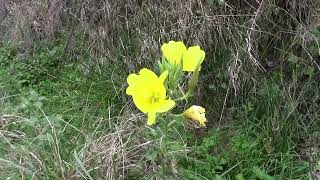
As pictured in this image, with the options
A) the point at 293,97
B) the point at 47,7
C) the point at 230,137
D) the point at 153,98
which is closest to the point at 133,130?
the point at 230,137

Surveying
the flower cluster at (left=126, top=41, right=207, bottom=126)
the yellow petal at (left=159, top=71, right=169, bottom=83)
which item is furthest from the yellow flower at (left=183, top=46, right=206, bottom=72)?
the yellow petal at (left=159, top=71, right=169, bottom=83)

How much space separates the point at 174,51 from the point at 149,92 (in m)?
0.17

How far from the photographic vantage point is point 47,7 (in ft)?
14.1

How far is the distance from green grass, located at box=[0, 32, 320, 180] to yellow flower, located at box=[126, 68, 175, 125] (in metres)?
0.51

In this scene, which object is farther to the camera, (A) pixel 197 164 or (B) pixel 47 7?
(B) pixel 47 7

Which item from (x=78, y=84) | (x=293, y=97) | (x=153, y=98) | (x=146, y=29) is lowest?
(x=78, y=84)

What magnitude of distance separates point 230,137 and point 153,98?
1349 millimetres

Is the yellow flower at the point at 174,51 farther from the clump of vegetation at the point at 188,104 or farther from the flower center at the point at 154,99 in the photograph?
the clump of vegetation at the point at 188,104

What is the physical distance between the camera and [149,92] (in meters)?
1.48

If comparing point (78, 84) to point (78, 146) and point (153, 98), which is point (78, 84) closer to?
point (78, 146)

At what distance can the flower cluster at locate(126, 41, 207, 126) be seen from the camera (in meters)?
1.48

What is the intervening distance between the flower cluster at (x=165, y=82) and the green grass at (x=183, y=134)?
49 centimetres

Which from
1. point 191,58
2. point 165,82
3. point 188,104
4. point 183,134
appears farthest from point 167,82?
point 188,104

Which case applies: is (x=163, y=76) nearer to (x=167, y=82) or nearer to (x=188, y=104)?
(x=167, y=82)
